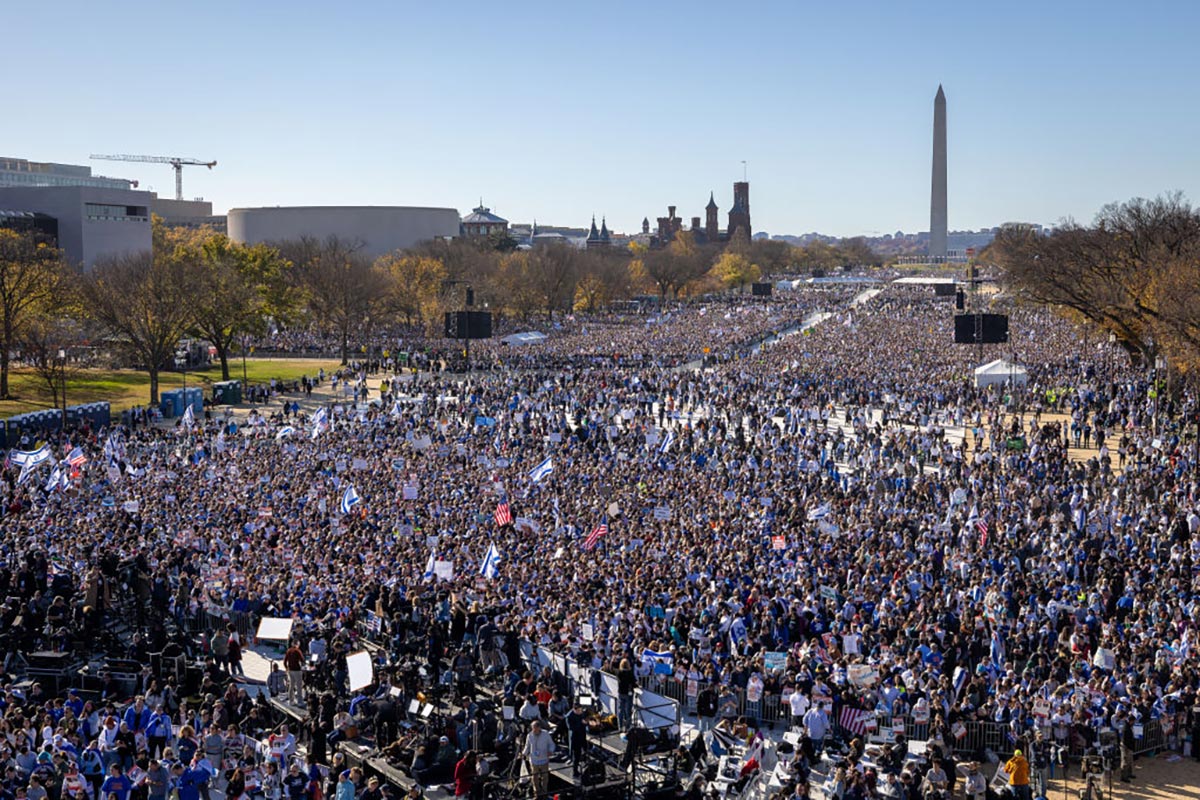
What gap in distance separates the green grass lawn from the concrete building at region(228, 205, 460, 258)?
7019 centimetres

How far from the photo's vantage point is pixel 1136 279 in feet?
177

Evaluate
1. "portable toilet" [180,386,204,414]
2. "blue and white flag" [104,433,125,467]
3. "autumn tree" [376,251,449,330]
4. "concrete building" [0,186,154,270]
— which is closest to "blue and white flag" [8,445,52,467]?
"blue and white flag" [104,433,125,467]

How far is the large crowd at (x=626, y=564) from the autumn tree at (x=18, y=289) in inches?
659

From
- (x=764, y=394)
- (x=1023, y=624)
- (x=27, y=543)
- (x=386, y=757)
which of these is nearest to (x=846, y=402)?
(x=764, y=394)

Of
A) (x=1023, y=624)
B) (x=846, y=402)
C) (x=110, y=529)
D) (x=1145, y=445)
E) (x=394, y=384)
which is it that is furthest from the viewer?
(x=394, y=384)

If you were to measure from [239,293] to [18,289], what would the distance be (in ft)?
40.0

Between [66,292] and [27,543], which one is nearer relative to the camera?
[27,543]

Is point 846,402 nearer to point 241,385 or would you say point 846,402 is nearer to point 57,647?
point 241,385

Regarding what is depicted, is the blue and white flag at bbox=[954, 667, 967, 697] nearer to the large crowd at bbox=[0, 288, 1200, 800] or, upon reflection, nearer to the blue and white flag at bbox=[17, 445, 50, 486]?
the large crowd at bbox=[0, 288, 1200, 800]

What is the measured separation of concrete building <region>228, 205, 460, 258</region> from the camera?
470 ft

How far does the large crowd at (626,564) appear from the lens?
653 inches

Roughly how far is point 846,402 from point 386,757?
3684 cm

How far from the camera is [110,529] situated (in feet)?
86.0

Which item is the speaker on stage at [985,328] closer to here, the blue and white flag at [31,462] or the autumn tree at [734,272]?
the blue and white flag at [31,462]
